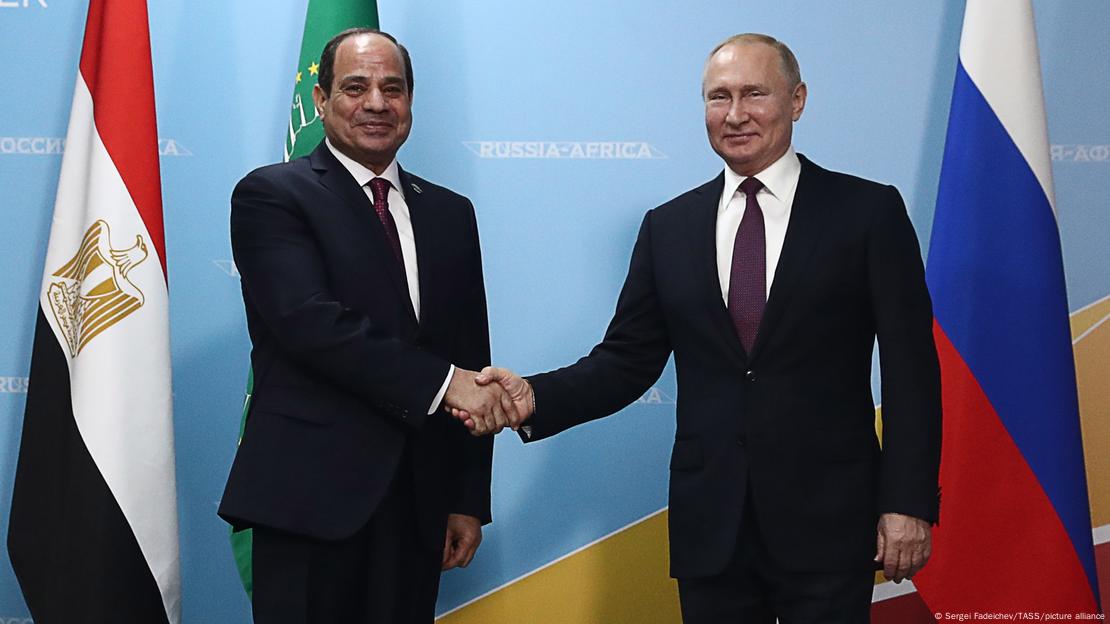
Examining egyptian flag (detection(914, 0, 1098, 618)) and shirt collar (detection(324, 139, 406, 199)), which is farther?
egyptian flag (detection(914, 0, 1098, 618))

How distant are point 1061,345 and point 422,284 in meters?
1.64

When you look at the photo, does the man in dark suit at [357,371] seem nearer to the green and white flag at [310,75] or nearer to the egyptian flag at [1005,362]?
the green and white flag at [310,75]

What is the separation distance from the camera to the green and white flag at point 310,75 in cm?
297

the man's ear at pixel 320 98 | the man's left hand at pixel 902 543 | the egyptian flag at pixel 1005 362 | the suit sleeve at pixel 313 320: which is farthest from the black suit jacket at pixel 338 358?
the egyptian flag at pixel 1005 362

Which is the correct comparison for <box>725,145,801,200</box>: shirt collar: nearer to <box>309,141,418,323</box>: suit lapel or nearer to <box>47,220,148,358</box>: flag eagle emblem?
<box>309,141,418,323</box>: suit lapel

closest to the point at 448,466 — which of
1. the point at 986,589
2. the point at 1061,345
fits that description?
the point at 986,589

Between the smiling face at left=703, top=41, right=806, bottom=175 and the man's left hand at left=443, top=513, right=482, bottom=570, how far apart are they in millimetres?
979

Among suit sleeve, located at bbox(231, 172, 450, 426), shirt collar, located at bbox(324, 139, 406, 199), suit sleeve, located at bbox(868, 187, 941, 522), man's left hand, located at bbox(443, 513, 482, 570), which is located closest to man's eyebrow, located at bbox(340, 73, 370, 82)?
shirt collar, located at bbox(324, 139, 406, 199)

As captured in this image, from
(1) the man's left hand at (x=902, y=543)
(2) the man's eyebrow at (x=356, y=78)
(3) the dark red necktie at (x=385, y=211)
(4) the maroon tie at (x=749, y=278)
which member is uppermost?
(2) the man's eyebrow at (x=356, y=78)

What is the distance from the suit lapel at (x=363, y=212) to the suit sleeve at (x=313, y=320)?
3.7 inches

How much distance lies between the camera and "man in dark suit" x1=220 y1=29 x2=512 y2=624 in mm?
2131

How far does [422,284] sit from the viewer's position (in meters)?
2.29

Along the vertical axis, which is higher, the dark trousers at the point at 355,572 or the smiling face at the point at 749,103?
the smiling face at the point at 749,103

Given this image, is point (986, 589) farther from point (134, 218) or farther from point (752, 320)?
point (134, 218)
